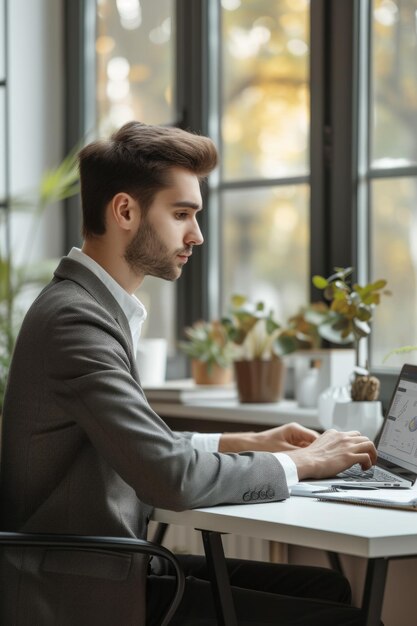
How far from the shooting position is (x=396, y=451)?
234 centimetres

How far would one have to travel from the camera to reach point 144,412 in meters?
A: 1.93

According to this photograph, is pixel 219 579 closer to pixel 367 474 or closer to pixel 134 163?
pixel 367 474

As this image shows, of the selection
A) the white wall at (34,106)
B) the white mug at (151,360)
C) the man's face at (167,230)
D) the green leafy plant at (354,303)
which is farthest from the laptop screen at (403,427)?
the white wall at (34,106)

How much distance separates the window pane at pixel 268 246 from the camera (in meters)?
3.69

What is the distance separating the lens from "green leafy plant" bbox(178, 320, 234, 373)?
12.1 ft

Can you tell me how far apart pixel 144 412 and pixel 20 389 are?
0.28 meters

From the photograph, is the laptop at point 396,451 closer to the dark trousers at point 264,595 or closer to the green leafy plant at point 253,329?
the dark trousers at point 264,595

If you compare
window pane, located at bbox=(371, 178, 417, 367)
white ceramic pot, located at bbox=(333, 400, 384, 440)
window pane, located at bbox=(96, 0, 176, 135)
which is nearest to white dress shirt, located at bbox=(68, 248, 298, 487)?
white ceramic pot, located at bbox=(333, 400, 384, 440)

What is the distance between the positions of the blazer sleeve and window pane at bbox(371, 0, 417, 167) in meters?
1.61

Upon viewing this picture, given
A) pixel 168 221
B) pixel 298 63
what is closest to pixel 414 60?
pixel 298 63

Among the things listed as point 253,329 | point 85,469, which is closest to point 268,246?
point 253,329

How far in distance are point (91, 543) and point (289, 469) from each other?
44 cm

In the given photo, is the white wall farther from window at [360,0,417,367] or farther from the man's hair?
the man's hair

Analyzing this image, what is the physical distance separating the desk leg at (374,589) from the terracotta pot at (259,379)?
1.59m
